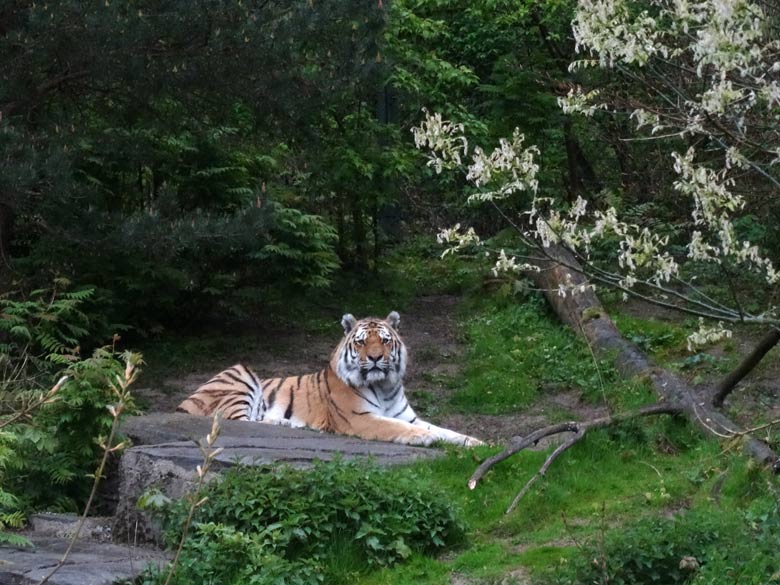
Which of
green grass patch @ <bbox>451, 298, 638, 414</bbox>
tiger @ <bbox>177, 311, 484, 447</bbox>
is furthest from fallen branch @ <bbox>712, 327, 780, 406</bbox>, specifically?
tiger @ <bbox>177, 311, 484, 447</bbox>

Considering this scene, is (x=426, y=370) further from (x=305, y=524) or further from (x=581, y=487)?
(x=305, y=524)

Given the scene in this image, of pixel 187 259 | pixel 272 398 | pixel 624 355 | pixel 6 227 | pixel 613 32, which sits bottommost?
pixel 272 398

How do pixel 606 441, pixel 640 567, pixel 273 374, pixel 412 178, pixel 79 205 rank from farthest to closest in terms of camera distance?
1. pixel 412 178
2. pixel 273 374
3. pixel 79 205
4. pixel 606 441
5. pixel 640 567

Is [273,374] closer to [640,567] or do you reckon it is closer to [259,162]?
[259,162]

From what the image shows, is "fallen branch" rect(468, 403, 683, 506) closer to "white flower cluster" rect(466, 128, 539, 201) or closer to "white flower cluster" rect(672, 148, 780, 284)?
"white flower cluster" rect(466, 128, 539, 201)

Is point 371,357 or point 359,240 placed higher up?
point 359,240

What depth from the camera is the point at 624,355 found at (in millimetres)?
11102

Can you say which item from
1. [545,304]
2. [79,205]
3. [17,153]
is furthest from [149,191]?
[545,304]

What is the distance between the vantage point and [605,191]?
1584cm

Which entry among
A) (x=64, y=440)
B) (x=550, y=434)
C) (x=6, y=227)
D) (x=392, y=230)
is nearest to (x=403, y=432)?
(x=550, y=434)

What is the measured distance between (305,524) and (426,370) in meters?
6.83

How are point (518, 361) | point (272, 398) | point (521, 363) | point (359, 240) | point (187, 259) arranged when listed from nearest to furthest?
1. point (272, 398)
2. point (521, 363)
3. point (518, 361)
4. point (187, 259)
5. point (359, 240)

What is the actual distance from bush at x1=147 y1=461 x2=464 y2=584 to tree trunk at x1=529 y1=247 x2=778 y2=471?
163cm

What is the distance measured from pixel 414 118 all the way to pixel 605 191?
362 cm
